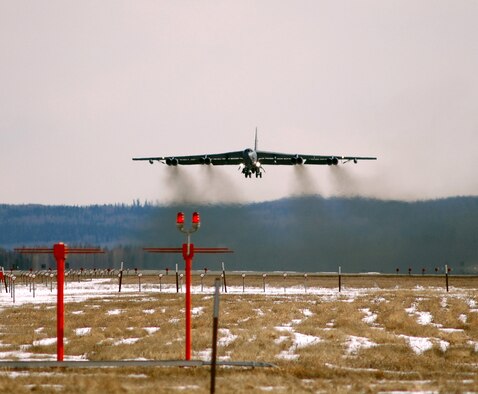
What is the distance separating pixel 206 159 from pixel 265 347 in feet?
187

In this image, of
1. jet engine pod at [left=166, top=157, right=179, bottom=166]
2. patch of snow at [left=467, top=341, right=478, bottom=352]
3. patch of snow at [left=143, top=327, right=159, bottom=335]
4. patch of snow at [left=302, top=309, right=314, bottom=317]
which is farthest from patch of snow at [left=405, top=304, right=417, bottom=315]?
jet engine pod at [left=166, top=157, right=179, bottom=166]

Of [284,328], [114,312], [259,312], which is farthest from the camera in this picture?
[114,312]

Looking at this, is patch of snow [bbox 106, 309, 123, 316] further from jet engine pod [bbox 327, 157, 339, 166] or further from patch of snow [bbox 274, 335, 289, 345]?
jet engine pod [bbox 327, 157, 339, 166]

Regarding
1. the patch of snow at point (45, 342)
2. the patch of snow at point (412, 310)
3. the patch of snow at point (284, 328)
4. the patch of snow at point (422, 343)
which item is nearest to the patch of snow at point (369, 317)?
the patch of snow at point (412, 310)

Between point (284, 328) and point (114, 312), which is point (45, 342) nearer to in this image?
point (284, 328)

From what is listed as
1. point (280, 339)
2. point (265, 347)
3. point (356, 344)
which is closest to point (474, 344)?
point (356, 344)

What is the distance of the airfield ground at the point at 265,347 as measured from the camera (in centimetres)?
1266

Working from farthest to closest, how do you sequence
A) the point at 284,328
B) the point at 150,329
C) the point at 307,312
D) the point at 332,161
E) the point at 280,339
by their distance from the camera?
1. the point at 332,161
2. the point at 307,312
3. the point at 150,329
4. the point at 284,328
5. the point at 280,339

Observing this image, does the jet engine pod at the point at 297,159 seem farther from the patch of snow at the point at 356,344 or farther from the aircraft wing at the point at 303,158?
the patch of snow at the point at 356,344

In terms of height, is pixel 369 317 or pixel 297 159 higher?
pixel 297 159

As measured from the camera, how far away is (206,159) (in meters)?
74.8

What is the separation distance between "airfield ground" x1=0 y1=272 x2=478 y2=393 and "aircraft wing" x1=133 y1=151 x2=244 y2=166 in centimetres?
4186

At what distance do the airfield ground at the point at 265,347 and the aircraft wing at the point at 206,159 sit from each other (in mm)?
41858

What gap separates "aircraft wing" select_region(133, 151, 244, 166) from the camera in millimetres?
74500
